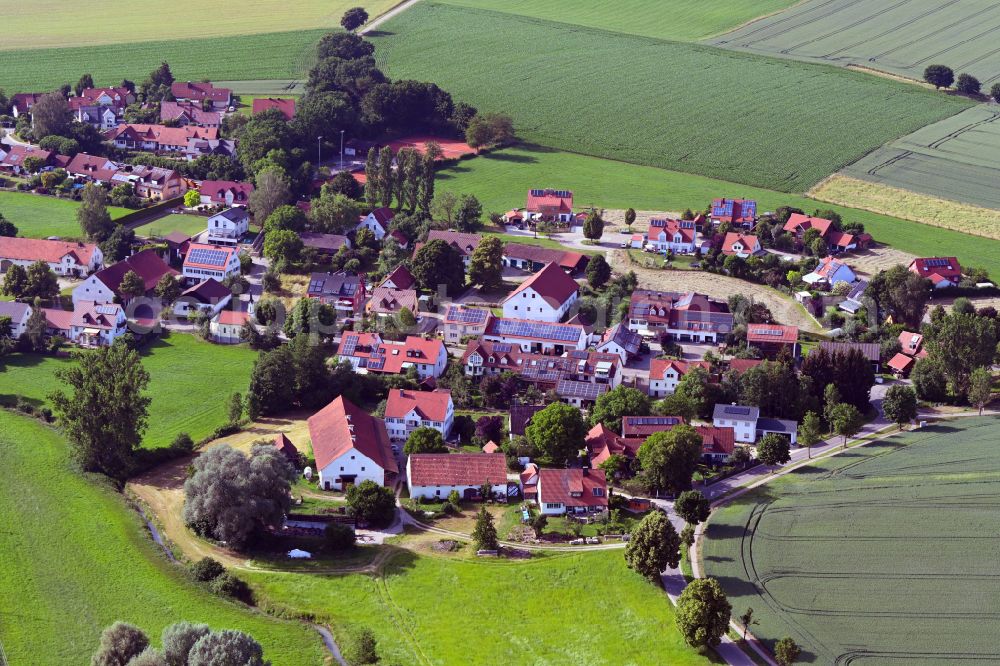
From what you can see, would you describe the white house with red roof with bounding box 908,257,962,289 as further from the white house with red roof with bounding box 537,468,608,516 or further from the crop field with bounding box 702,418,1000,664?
the white house with red roof with bounding box 537,468,608,516

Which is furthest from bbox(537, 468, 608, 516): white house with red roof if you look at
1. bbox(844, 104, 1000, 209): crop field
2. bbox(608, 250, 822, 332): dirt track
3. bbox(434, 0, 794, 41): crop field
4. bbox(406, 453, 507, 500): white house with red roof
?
bbox(434, 0, 794, 41): crop field

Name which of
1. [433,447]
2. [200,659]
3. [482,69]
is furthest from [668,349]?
[482,69]

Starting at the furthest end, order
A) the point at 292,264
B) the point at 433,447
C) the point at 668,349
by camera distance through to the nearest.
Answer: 1. the point at 292,264
2. the point at 668,349
3. the point at 433,447

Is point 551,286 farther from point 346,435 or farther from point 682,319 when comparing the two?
point 346,435

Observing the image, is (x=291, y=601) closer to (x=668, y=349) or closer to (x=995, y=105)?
(x=668, y=349)

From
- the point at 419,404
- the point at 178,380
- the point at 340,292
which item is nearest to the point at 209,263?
the point at 340,292

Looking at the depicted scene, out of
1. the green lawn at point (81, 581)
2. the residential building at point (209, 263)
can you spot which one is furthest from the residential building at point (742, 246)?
the green lawn at point (81, 581)

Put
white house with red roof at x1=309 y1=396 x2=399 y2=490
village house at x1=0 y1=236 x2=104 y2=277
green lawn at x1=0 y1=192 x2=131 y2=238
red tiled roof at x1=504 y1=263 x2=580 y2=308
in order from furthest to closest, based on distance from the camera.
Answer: green lawn at x1=0 y1=192 x2=131 y2=238
village house at x1=0 y1=236 x2=104 y2=277
red tiled roof at x1=504 y1=263 x2=580 y2=308
white house with red roof at x1=309 y1=396 x2=399 y2=490
